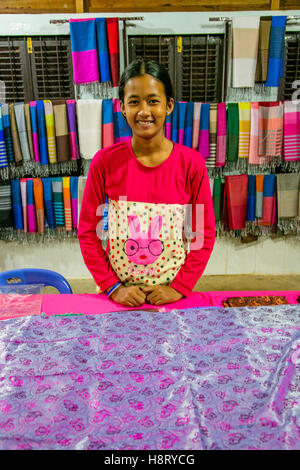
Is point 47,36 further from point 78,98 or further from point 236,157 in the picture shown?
point 236,157

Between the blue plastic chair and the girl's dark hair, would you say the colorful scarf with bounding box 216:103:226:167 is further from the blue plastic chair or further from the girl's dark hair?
the girl's dark hair

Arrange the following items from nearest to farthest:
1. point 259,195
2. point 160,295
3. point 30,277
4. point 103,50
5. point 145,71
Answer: point 145,71
point 160,295
point 30,277
point 103,50
point 259,195

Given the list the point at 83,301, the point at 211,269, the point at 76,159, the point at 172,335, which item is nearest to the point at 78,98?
the point at 76,159

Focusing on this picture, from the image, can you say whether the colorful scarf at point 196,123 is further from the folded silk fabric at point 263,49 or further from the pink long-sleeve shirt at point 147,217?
the pink long-sleeve shirt at point 147,217

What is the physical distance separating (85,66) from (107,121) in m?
0.45

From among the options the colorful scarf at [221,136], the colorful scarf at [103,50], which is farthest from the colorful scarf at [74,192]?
the colorful scarf at [221,136]

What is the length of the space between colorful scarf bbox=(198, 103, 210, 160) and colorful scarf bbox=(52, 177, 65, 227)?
1195 mm

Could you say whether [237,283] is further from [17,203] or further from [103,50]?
[103,50]

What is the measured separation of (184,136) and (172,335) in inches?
94.4

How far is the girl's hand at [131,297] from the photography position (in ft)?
4.40

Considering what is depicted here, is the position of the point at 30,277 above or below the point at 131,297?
below

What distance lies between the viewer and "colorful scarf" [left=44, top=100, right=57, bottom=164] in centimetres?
315

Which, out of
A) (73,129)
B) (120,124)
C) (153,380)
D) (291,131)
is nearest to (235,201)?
(291,131)

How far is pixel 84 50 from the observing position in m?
3.08
